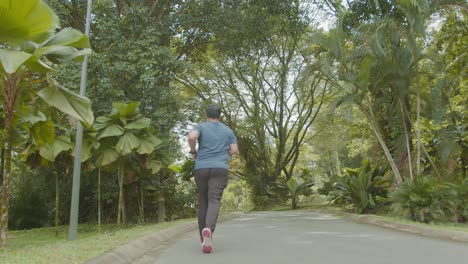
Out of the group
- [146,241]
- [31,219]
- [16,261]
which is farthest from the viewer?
[31,219]

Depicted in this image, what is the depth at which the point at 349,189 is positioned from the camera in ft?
47.1

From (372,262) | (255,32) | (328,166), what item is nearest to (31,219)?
(255,32)

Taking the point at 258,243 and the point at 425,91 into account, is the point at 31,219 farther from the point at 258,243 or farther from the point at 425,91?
the point at 425,91

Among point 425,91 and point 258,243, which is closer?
point 258,243

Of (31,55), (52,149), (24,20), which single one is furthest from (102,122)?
(31,55)

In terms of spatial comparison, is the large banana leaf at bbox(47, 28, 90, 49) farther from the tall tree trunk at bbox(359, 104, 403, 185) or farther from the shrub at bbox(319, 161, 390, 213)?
the shrub at bbox(319, 161, 390, 213)

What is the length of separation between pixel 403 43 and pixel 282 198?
14.5 m

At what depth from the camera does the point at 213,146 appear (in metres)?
6.00

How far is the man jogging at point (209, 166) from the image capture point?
5.79 metres

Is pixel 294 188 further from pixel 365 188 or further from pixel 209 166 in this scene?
pixel 209 166

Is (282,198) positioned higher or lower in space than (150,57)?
lower

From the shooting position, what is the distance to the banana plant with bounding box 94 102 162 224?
10859mm

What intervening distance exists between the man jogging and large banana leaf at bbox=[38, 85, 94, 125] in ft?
5.13

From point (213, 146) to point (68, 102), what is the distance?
216cm
